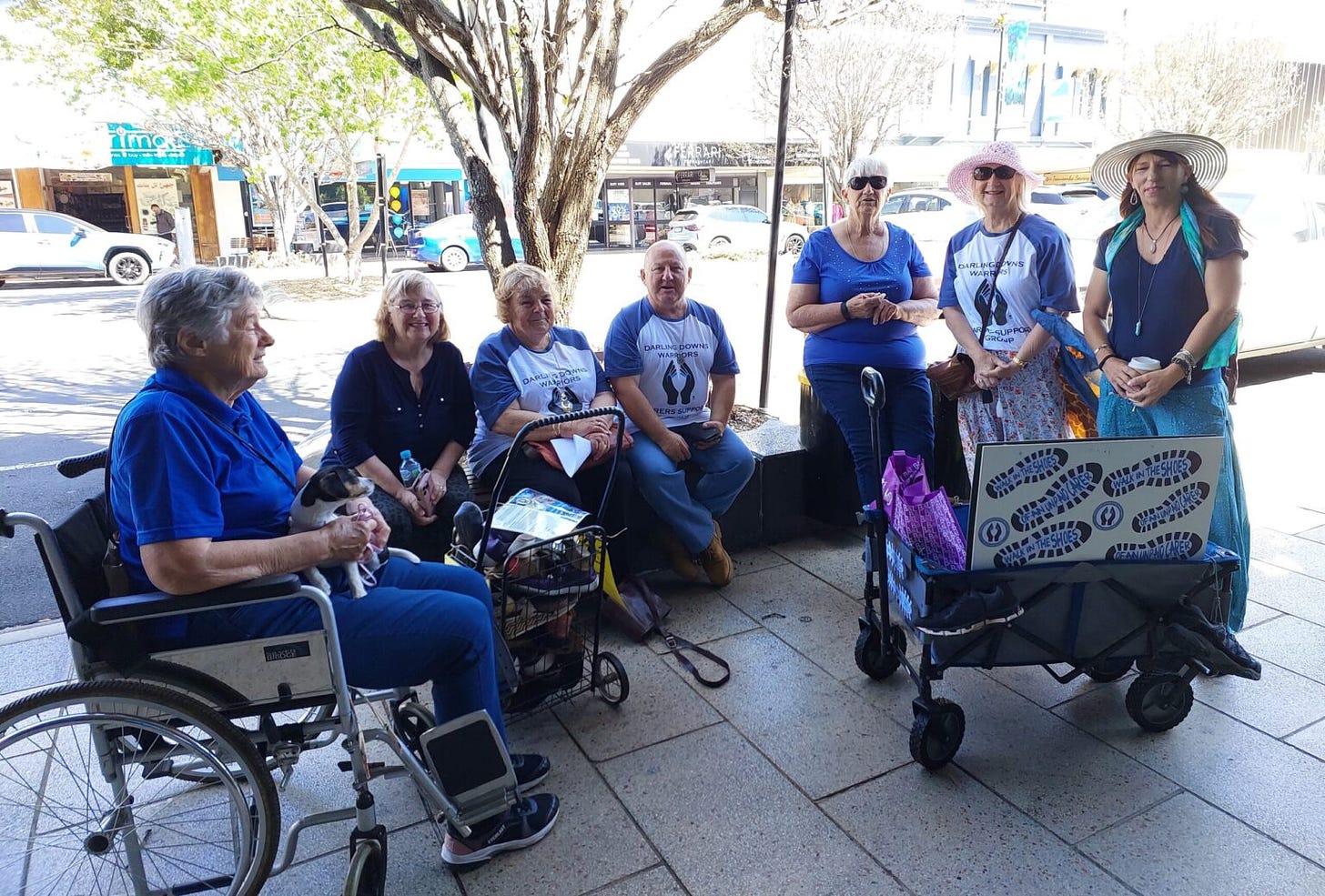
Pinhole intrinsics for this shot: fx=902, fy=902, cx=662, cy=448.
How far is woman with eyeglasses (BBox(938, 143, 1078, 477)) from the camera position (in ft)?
12.0

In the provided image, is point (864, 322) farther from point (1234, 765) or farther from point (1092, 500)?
point (1234, 765)

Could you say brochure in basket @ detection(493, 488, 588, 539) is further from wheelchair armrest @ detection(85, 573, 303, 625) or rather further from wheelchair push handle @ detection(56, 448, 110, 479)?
wheelchair push handle @ detection(56, 448, 110, 479)

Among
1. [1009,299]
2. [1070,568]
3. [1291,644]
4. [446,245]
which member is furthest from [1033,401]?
[446,245]

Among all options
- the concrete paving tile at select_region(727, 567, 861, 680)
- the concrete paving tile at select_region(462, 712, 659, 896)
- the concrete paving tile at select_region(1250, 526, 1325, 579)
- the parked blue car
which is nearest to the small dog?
the concrete paving tile at select_region(462, 712, 659, 896)

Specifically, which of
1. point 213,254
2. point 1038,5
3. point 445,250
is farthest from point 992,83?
point 213,254

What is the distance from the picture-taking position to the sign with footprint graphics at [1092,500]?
2.61 meters

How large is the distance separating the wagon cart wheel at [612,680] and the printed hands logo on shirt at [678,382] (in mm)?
1365

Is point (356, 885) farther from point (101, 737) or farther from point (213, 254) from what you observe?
point (213, 254)

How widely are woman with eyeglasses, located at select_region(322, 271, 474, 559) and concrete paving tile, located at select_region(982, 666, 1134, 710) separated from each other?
2.19 meters

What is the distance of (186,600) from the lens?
6.40ft

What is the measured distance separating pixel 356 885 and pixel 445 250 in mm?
22444

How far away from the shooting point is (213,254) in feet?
90.8

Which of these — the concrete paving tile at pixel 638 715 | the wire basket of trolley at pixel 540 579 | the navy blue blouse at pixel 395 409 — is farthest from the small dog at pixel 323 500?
the navy blue blouse at pixel 395 409

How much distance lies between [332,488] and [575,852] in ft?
3.94
